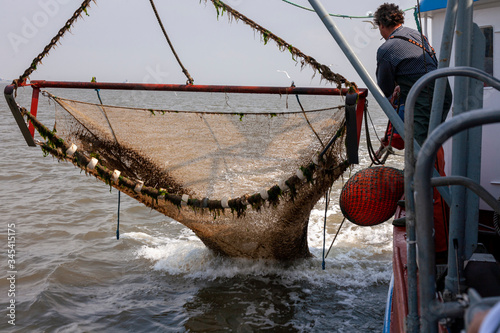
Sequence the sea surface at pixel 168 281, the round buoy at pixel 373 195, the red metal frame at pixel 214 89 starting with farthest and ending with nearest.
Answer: the sea surface at pixel 168 281
the red metal frame at pixel 214 89
the round buoy at pixel 373 195

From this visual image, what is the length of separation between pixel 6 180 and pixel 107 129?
→ 822 centimetres

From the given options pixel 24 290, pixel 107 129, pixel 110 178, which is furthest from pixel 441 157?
pixel 24 290

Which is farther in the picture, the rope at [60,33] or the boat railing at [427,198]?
the rope at [60,33]

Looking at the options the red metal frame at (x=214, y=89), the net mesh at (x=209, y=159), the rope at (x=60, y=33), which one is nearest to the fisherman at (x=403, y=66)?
the red metal frame at (x=214, y=89)

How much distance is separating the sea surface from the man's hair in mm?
2839

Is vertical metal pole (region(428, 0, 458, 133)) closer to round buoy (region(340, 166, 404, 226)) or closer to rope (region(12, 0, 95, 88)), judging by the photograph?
round buoy (region(340, 166, 404, 226))

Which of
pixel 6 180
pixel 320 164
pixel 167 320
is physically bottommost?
pixel 167 320

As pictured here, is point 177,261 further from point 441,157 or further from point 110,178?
point 441,157

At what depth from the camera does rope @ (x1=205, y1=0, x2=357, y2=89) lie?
3615 mm

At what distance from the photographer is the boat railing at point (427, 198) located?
1.38m

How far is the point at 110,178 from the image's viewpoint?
425 centimetres

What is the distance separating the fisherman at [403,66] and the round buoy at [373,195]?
35cm

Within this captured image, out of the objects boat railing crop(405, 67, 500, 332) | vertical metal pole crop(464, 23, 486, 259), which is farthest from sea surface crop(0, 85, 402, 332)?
boat railing crop(405, 67, 500, 332)

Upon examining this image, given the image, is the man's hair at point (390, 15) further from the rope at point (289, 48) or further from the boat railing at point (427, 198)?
the boat railing at point (427, 198)
